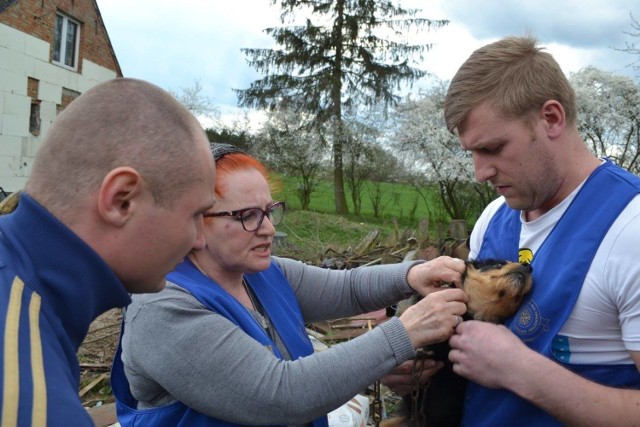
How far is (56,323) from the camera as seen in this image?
3.88ft

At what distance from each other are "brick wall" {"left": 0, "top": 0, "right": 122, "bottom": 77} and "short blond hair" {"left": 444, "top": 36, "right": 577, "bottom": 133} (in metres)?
17.0

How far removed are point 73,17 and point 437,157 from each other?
13265 millimetres

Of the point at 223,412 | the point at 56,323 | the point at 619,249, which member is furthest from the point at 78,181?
the point at 619,249

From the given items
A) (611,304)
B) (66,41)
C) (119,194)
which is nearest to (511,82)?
(611,304)

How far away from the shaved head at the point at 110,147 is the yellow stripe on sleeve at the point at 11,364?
0.24 meters

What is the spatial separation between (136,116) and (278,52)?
2706 cm

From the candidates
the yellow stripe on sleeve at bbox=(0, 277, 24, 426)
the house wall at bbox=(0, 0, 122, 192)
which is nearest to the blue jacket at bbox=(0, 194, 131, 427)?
the yellow stripe on sleeve at bbox=(0, 277, 24, 426)

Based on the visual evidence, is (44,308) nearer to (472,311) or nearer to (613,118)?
(472,311)

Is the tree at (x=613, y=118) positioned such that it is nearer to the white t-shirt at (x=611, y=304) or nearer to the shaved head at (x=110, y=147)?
the white t-shirt at (x=611, y=304)

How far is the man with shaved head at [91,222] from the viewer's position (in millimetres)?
1103

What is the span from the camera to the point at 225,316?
6.86 ft

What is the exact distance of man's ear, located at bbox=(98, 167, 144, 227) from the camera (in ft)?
4.11

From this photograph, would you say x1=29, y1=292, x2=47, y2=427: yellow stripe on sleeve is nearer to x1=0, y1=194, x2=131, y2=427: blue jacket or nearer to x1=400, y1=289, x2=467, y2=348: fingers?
x1=0, y1=194, x2=131, y2=427: blue jacket

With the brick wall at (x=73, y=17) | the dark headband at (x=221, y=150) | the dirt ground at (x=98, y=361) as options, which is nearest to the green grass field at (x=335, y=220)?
the dirt ground at (x=98, y=361)
